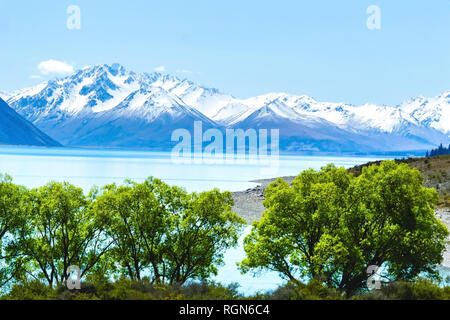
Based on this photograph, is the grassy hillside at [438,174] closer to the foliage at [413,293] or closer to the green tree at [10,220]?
the foliage at [413,293]

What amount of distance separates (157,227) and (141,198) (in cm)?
280

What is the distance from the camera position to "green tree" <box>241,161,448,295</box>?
4050 cm

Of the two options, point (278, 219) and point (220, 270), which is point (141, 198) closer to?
point (278, 219)

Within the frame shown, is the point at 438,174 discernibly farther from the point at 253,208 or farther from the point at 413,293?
the point at 413,293

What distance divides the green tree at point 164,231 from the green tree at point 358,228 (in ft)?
11.0

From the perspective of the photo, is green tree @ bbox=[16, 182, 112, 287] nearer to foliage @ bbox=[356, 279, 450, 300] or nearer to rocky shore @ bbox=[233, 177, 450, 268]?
foliage @ bbox=[356, 279, 450, 300]

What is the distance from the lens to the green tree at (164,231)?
42.2m

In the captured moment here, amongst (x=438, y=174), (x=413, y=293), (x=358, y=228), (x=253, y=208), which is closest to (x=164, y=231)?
(x=358, y=228)

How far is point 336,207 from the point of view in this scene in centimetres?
4312

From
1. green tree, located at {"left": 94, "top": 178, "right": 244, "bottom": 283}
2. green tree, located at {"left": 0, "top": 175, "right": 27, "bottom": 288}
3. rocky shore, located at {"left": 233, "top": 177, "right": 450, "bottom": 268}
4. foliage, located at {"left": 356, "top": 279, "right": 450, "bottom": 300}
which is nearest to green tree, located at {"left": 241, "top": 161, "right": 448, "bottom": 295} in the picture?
green tree, located at {"left": 94, "top": 178, "right": 244, "bottom": 283}

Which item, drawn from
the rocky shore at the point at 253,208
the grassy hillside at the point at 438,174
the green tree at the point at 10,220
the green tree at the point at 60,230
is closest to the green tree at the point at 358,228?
the green tree at the point at 60,230
